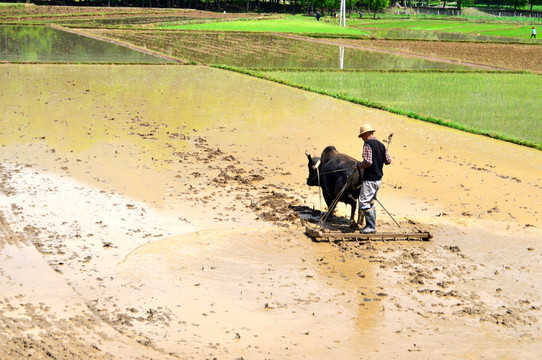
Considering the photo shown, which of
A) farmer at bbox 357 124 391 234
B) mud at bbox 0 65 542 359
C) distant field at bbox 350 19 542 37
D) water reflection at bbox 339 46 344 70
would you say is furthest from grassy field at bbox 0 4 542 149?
distant field at bbox 350 19 542 37

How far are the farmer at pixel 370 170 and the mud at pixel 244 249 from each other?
1.30ft

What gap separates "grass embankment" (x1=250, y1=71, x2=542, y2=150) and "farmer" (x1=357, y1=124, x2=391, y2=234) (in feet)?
21.3

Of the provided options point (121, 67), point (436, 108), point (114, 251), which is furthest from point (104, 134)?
point (121, 67)

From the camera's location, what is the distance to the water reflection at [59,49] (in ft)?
81.0

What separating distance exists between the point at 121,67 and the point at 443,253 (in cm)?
1750

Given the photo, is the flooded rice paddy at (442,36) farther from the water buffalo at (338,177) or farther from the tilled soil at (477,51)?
the water buffalo at (338,177)

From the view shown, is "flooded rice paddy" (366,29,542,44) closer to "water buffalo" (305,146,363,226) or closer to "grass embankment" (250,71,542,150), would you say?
"grass embankment" (250,71,542,150)

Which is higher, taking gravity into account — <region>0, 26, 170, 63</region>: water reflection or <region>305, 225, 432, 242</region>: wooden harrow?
<region>0, 26, 170, 63</region>: water reflection

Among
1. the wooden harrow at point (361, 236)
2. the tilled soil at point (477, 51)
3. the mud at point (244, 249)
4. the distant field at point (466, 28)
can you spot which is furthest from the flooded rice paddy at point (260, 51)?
the distant field at point (466, 28)

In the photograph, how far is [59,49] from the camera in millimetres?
27688

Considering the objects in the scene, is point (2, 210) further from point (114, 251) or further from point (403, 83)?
point (403, 83)

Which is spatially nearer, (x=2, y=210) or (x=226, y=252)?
(x=226, y=252)

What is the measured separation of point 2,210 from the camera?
26.8ft

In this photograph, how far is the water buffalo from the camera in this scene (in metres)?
7.75
